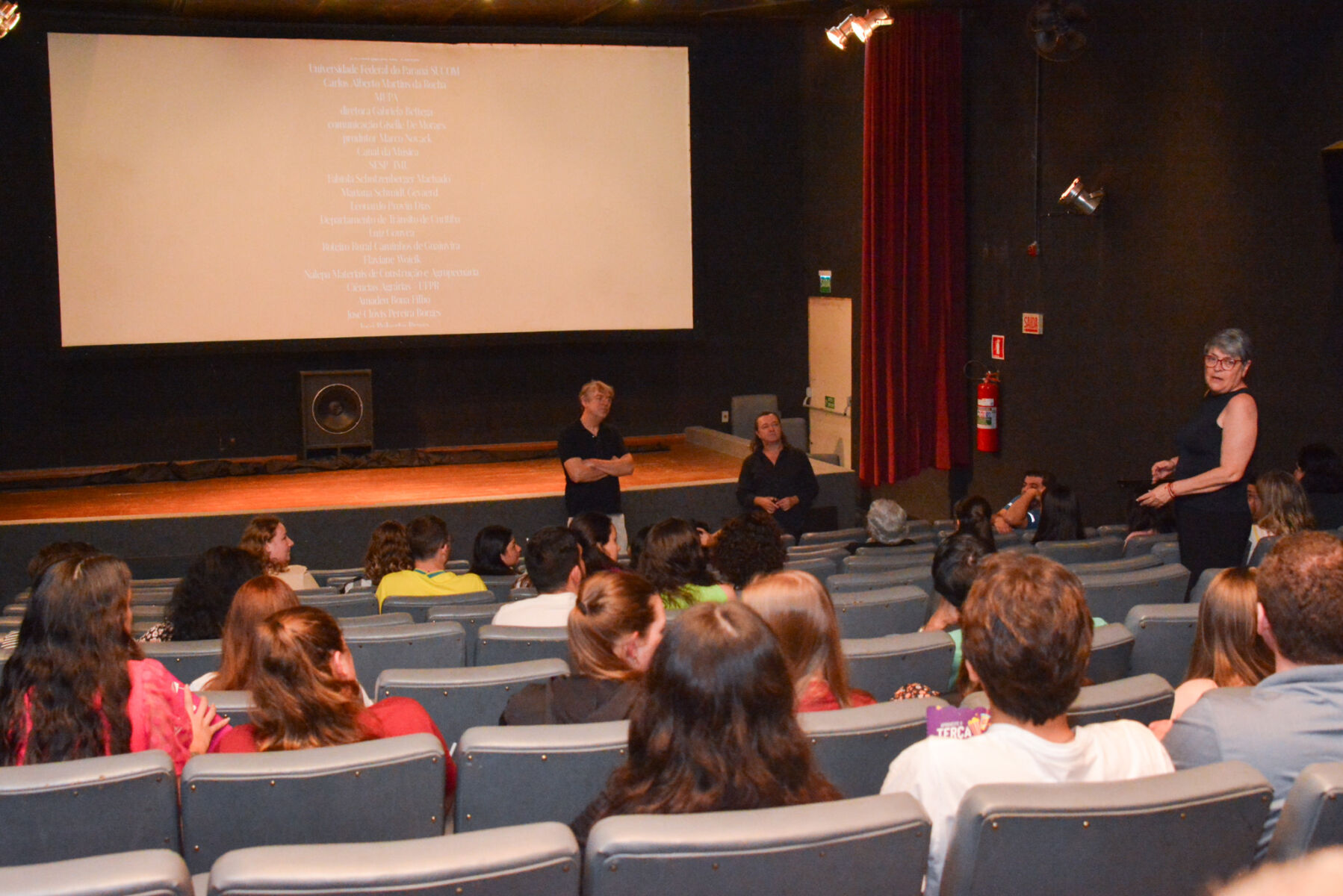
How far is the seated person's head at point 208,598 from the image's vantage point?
150 inches

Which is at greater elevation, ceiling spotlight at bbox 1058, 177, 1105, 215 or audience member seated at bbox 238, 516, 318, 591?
ceiling spotlight at bbox 1058, 177, 1105, 215

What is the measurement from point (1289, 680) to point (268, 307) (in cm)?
943

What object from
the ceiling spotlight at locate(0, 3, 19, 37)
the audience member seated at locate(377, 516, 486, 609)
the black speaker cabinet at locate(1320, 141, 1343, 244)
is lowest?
the audience member seated at locate(377, 516, 486, 609)

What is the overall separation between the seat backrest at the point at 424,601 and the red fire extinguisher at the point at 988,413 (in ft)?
18.4

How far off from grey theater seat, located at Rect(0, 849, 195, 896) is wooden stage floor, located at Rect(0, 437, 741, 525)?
6531 millimetres

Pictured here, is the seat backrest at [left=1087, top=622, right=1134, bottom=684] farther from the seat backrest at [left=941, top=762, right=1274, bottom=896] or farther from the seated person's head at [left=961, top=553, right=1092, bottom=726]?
the seat backrest at [left=941, top=762, right=1274, bottom=896]

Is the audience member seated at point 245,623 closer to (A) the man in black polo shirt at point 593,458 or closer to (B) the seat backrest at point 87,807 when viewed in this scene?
(B) the seat backrest at point 87,807

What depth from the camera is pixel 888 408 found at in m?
9.91

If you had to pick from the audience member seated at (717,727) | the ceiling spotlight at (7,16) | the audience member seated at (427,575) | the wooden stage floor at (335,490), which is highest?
the ceiling spotlight at (7,16)

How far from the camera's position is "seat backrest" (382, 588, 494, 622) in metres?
4.45

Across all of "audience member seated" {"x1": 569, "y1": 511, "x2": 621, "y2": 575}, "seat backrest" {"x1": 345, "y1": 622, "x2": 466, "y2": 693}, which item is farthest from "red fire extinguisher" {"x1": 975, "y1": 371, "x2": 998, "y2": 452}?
"seat backrest" {"x1": 345, "y1": 622, "x2": 466, "y2": 693}

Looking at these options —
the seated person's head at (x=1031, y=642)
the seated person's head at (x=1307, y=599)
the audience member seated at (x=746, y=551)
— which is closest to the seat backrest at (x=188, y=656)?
the audience member seated at (x=746, y=551)

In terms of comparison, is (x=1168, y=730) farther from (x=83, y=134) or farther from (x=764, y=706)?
(x=83, y=134)

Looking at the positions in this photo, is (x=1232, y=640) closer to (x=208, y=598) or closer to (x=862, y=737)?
(x=862, y=737)
